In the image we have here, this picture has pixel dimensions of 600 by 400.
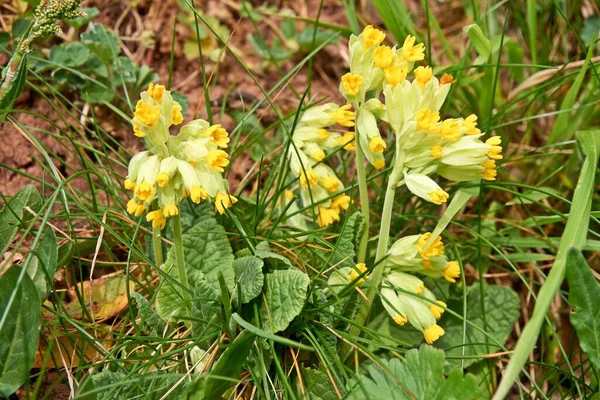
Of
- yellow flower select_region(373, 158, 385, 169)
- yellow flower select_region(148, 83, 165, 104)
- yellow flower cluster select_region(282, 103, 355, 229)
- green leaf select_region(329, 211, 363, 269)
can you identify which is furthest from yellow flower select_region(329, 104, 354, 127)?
yellow flower select_region(148, 83, 165, 104)

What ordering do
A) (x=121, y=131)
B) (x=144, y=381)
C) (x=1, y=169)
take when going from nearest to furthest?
1. (x=144, y=381)
2. (x=1, y=169)
3. (x=121, y=131)

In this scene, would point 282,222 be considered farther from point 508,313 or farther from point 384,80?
point 508,313

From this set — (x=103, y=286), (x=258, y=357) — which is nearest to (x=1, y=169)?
(x=103, y=286)

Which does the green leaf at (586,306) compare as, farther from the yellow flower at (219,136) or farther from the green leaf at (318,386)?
the yellow flower at (219,136)

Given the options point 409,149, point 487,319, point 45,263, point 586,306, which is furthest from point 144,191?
point 487,319

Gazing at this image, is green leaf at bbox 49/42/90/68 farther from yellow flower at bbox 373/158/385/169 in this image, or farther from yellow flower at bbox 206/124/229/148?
yellow flower at bbox 373/158/385/169
